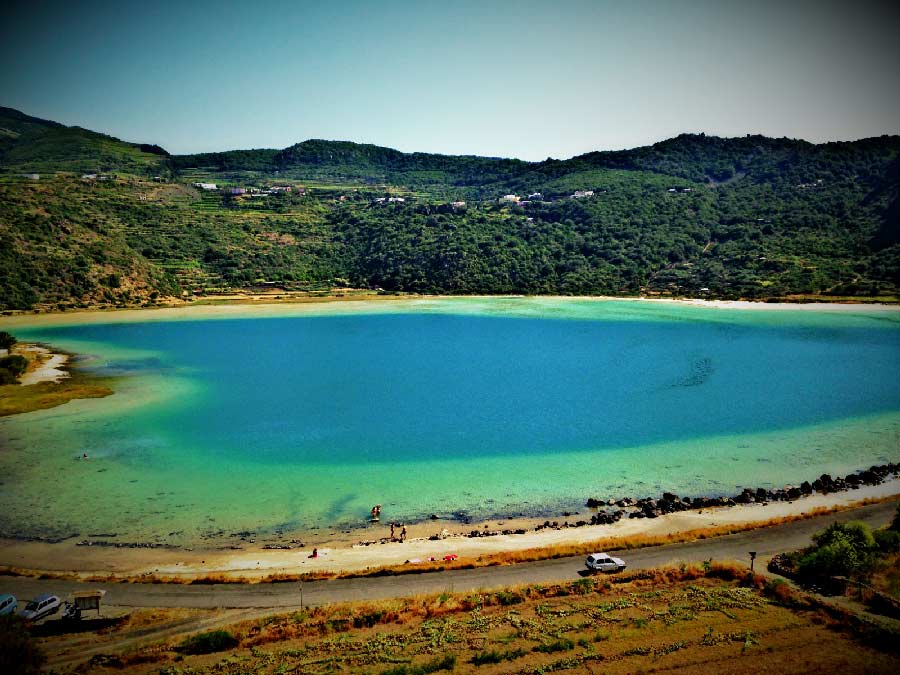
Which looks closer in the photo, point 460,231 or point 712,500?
point 712,500

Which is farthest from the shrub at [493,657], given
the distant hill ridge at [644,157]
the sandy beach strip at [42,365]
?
the distant hill ridge at [644,157]

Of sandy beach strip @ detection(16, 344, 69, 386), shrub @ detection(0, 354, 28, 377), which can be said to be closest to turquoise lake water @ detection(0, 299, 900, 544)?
sandy beach strip @ detection(16, 344, 69, 386)

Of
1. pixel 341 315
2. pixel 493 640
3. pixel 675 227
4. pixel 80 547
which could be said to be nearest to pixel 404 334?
pixel 341 315

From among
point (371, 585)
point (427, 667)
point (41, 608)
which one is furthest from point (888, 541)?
point (41, 608)

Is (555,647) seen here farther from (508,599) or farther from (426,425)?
(426,425)

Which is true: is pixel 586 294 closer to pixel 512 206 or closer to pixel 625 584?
pixel 512 206
